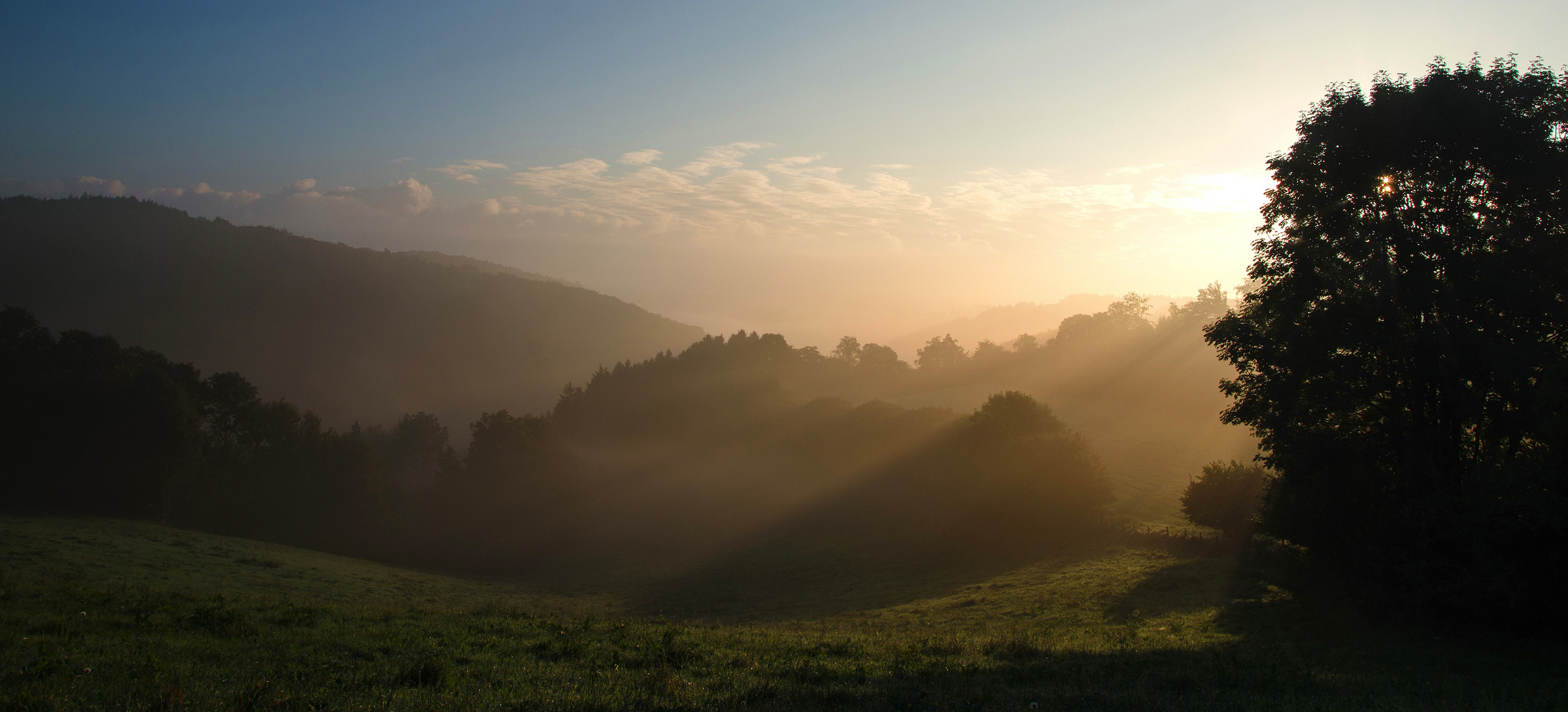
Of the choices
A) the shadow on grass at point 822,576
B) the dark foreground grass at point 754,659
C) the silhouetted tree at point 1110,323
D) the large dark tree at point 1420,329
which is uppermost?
the silhouetted tree at point 1110,323

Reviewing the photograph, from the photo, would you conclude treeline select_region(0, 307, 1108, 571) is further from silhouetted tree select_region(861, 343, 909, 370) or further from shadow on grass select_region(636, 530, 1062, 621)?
silhouetted tree select_region(861, 343, 909, 370)

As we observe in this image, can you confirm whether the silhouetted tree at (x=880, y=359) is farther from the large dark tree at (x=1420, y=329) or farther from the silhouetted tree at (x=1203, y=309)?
the large dark tree at (x=1420, y=329)

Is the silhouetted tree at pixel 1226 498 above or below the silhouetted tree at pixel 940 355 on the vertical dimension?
below

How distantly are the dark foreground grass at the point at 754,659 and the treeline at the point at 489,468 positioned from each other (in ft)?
78.3

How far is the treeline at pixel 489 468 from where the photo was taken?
46.3 meters

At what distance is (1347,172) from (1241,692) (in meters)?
16.4

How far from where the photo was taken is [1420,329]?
55.6ft

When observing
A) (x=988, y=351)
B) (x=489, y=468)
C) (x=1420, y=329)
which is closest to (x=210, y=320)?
(x=489, y=468)

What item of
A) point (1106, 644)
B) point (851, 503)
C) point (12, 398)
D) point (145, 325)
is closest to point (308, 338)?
point (145, 325)

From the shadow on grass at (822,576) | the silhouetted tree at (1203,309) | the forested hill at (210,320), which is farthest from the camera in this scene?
the forested hill at (210,320)

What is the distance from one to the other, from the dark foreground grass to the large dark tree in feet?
7.50

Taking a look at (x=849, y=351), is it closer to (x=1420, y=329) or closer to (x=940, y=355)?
(x=940, y=355)

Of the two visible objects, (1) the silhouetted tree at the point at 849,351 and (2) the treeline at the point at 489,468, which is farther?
(1) the silhouetted tree at the point at 849,351

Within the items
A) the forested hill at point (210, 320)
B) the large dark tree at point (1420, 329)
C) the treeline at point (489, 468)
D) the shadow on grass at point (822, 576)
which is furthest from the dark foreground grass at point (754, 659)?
the forested hill at point (210, 320)
